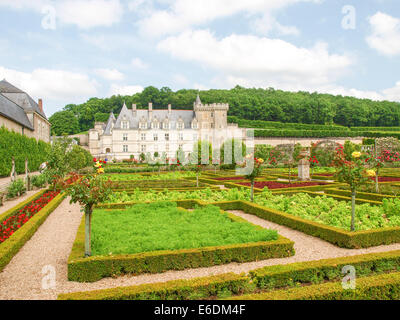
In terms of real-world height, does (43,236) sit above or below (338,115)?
below

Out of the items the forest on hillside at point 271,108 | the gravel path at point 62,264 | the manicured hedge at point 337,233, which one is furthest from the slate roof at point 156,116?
the manicured hedge at point 337,233

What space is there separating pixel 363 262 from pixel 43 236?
293 inches

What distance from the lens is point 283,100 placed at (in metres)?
74.6

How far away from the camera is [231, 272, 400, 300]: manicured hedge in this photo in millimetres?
4070

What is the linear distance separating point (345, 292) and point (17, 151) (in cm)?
2440

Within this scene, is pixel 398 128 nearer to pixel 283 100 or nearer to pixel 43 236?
pixel 283 100

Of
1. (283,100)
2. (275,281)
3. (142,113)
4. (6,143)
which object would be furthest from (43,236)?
(283,100)

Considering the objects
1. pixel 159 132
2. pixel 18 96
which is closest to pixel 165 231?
pixel 18 96

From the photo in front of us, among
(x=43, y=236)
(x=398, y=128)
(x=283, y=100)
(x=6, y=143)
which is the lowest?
(x=43, y=236)

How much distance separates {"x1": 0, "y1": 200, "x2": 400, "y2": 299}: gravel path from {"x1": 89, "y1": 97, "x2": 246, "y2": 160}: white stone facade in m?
46.3

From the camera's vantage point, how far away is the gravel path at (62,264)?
16.5 feet

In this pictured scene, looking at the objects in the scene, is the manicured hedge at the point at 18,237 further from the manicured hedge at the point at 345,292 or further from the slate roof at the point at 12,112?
the slate roof at the point at 12,112

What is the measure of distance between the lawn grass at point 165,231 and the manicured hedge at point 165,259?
0.28 m

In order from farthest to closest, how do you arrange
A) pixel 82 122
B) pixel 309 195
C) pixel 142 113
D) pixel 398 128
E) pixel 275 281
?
pixel 82 122, pixel 398 128, pixel 142 113, pixel 309 195, pixel 275 281
